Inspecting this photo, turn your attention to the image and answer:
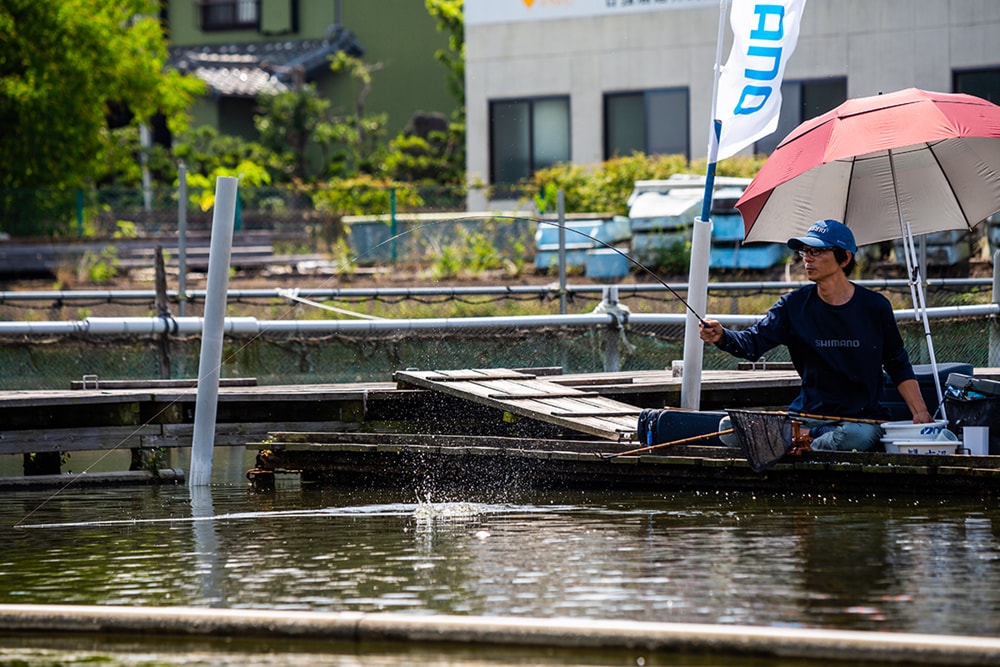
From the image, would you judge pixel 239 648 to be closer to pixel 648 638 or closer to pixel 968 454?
pixel 648 638

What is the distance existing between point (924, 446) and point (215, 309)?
186 inches

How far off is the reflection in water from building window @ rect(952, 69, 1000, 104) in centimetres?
2033

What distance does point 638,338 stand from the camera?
14281 mm

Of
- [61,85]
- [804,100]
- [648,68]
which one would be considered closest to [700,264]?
[804,100]

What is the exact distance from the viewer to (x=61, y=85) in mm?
29656

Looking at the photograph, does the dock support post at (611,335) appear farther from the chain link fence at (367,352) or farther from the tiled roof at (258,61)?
the tiled roof at (258,61)

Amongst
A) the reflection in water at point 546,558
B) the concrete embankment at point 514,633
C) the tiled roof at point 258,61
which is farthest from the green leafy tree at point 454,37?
the concrete embankment at point 514,633

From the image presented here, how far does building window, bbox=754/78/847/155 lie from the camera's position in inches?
1147

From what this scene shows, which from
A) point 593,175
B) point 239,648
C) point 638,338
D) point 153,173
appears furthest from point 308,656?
point 153,173

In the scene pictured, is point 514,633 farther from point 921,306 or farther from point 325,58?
point 325,58

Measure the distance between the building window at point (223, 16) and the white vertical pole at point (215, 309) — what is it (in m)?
36.8

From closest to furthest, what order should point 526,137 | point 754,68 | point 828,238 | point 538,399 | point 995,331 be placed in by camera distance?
point 828,238 → point 754,68 → point 538,399 → point 995,331 → point 526,137

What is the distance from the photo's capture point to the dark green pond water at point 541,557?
6398 millimetres

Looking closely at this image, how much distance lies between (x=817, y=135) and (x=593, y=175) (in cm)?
1933
